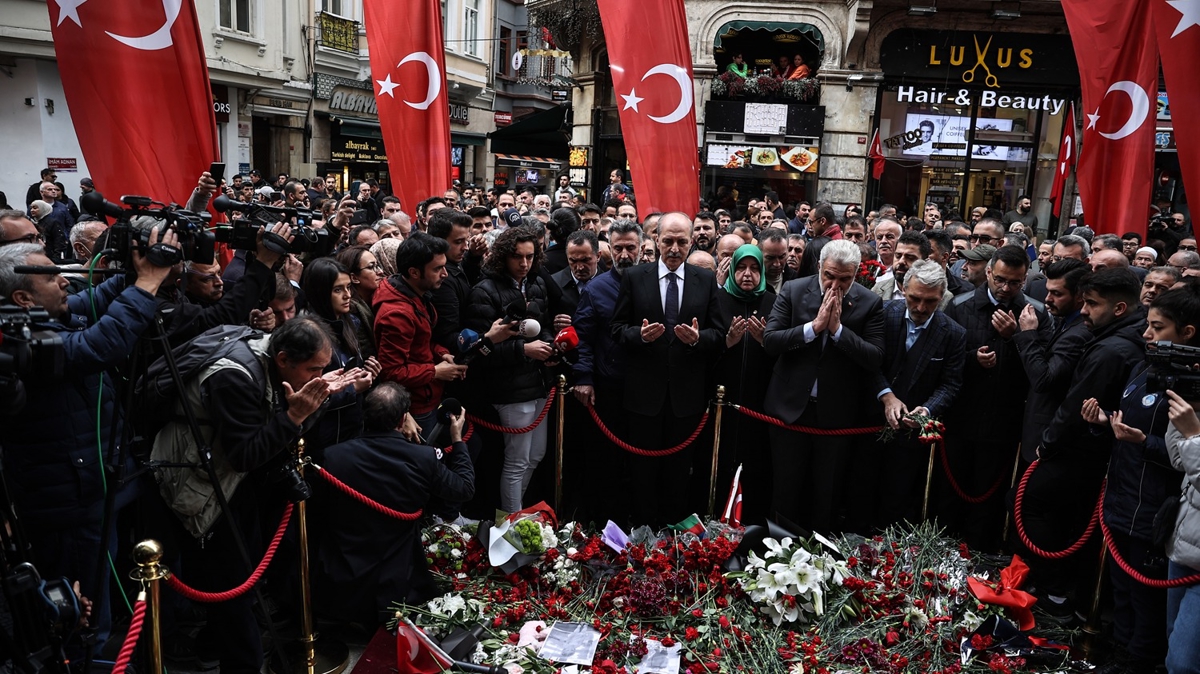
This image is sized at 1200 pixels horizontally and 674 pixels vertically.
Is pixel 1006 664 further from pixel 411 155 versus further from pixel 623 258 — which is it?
pixel 411 155

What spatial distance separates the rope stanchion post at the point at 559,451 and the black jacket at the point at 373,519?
1.52 meters

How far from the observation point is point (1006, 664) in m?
4.25

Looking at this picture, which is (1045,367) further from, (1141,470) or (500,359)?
(500,359)

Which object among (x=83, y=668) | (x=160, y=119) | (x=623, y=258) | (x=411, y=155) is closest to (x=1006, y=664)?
(x=623, y=258)

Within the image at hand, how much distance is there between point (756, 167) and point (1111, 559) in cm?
1494

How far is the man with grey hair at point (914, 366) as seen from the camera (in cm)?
548

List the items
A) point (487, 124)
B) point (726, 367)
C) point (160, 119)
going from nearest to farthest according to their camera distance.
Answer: point (160, 119) < point (726, 367) < point (487, 124)

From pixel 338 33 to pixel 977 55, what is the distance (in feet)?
54.9

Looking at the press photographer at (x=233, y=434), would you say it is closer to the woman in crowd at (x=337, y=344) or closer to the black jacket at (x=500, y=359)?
the woman in crowd at (x=337, y=344)

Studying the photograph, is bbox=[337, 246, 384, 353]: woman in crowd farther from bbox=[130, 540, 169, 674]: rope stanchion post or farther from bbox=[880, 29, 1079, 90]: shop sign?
bbox=[880, 29, 1079, 90]: shop sign

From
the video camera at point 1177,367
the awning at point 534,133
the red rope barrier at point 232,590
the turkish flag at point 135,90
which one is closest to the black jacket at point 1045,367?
the video camera at point 1177,367

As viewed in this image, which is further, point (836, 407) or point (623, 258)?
point (623, 258)

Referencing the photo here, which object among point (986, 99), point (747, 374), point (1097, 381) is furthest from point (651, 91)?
point (986, 99)

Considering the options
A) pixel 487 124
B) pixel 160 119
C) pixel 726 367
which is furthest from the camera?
pixel 487 124
